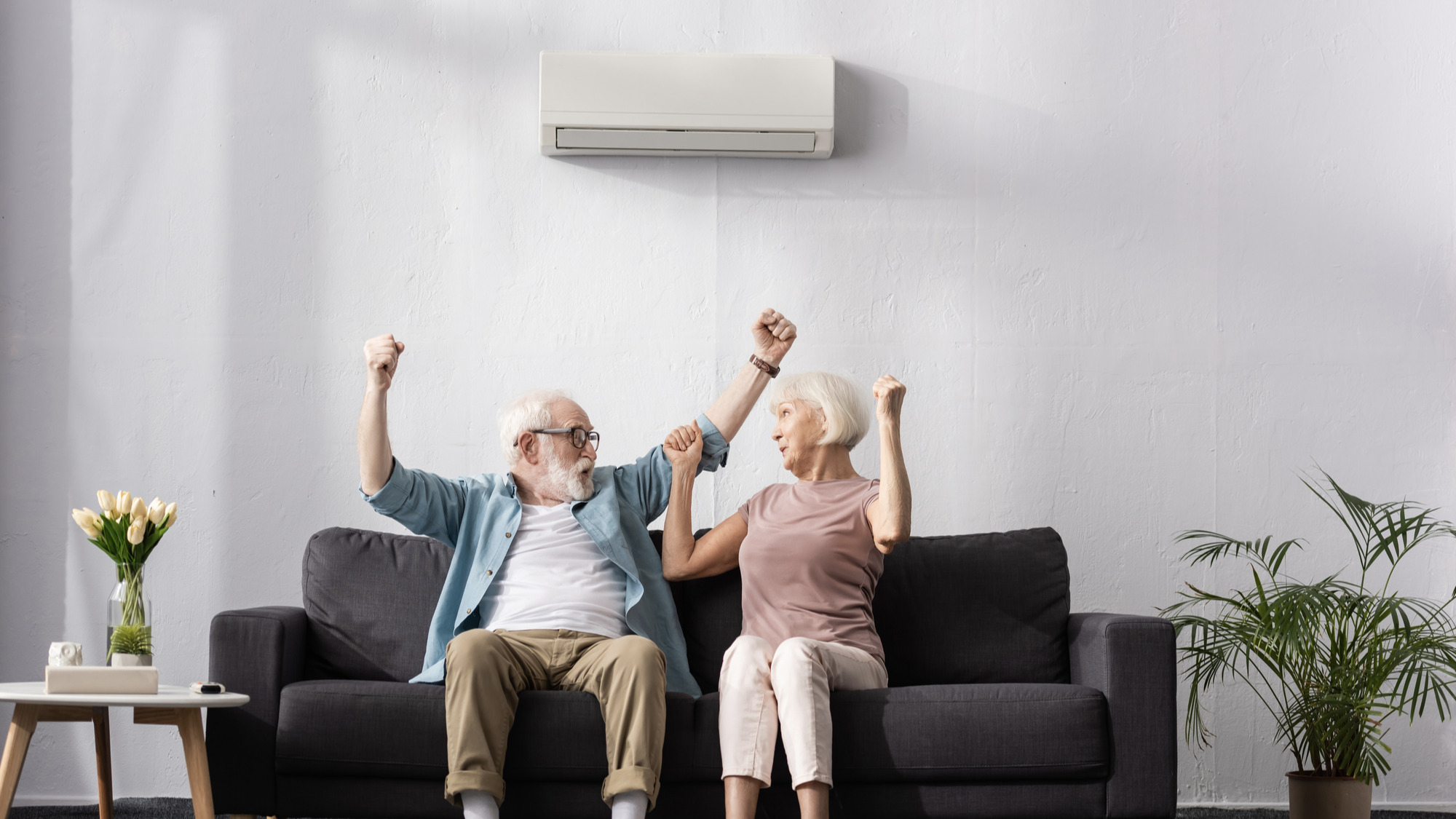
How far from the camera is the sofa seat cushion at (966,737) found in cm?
245

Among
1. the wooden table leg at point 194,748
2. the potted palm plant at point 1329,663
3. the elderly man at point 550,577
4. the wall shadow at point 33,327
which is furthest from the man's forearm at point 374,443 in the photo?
the potted palm plant at point 1329,663

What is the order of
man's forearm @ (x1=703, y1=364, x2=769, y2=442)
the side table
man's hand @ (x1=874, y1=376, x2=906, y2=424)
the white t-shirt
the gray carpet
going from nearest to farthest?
the side table → man's hand @ (x1=874, y1=376, x2=906, y2=424) → the white t-shirt → man's forearm @ (x1=703, y1=364, x2=769, y2=442) → the gray carpet

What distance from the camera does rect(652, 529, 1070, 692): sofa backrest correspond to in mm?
2859

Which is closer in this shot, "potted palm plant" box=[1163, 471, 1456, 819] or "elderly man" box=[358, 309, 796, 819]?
"elderly man" box=[358, 309, 796, 819]

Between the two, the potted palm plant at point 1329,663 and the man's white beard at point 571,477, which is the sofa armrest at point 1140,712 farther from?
the man's white beard at point 571,477

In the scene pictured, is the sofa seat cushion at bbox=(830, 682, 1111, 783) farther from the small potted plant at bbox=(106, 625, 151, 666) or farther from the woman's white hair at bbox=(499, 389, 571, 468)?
the small potted plant at bbox=(106, 625, 151, 666)

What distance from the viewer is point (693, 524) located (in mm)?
3479

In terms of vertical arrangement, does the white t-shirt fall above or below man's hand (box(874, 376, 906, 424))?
below

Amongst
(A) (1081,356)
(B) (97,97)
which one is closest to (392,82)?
(B) (97,97)

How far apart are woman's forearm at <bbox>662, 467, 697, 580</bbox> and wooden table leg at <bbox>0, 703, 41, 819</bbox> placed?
4.34 ft

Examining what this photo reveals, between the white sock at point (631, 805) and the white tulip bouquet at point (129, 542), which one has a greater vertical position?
the white tulip bouquet at point (129, 542)

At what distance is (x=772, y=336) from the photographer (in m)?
3.13

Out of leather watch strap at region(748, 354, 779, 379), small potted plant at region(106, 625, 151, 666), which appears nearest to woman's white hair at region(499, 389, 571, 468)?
leather watch strap at region(748, 354, 779, 379)

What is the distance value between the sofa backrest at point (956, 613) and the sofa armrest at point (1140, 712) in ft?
0.89
